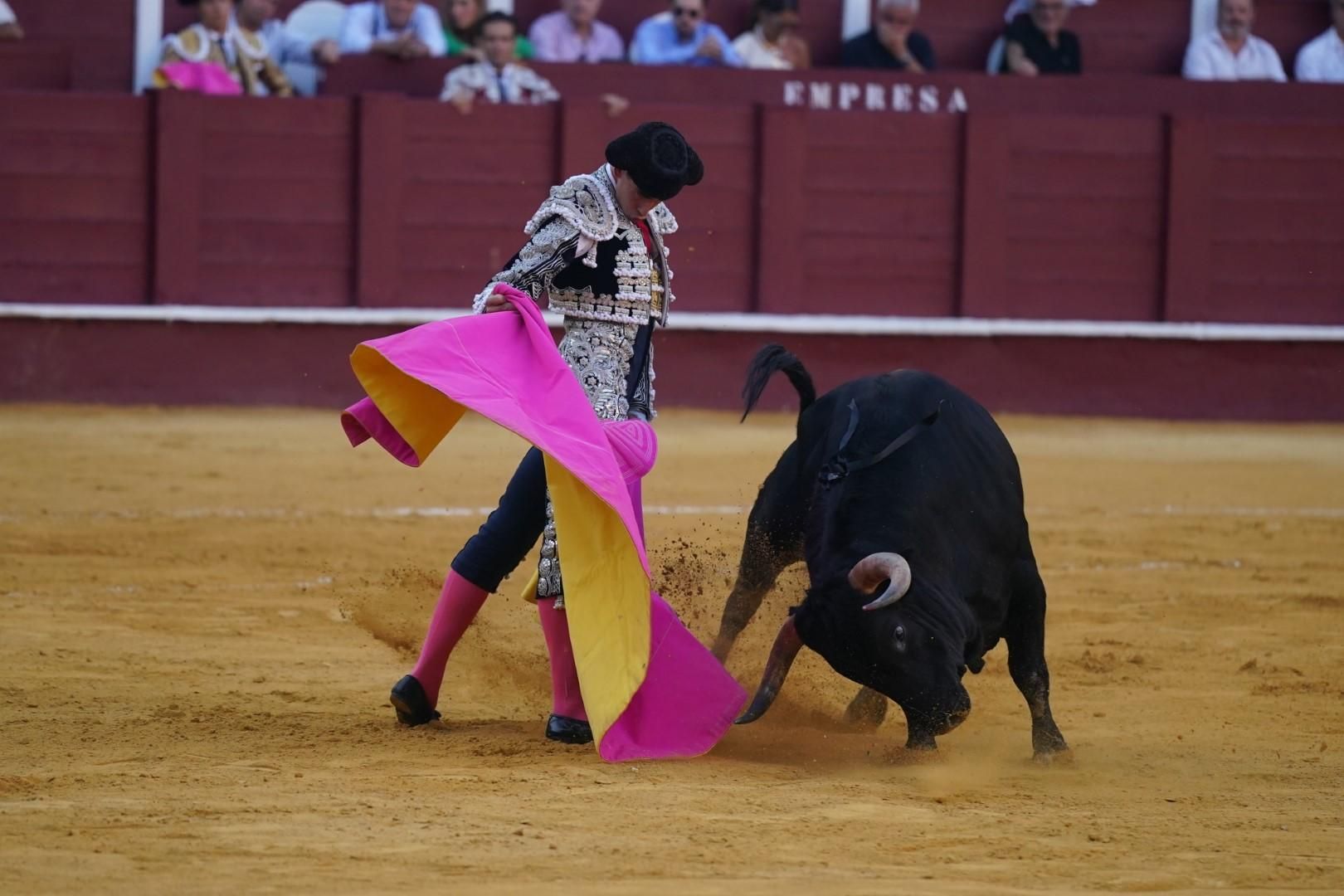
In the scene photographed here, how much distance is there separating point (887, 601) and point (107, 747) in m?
1.27

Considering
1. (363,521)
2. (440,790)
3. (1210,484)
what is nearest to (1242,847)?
(440,790)

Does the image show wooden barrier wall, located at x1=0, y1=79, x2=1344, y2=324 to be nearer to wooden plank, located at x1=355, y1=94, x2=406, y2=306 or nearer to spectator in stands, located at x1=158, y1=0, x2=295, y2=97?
wooden plank, located at x1=355, y1=94, x2=406, y2=306

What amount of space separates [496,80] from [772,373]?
5.12 m

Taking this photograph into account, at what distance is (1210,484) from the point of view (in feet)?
23.0

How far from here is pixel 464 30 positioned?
28.8 feet

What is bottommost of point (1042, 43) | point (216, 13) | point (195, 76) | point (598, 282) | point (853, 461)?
point (853, 461)

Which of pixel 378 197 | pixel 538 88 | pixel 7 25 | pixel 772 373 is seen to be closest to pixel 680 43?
pixel 538 88

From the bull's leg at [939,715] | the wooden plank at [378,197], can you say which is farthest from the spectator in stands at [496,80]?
the bull's leg at [939,715]

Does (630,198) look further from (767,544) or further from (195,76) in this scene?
(195,76)

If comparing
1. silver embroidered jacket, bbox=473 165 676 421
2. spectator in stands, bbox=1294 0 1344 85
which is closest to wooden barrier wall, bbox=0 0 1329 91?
spectator in stands, bbox=1294 0 1344 85

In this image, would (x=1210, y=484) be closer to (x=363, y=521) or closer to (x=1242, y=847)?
(x=363, y=521)

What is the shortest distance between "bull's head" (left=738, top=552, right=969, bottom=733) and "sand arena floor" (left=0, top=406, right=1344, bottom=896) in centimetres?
14

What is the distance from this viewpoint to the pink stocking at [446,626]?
11.0 feet

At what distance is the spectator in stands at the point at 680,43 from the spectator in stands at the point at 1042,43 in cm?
135
